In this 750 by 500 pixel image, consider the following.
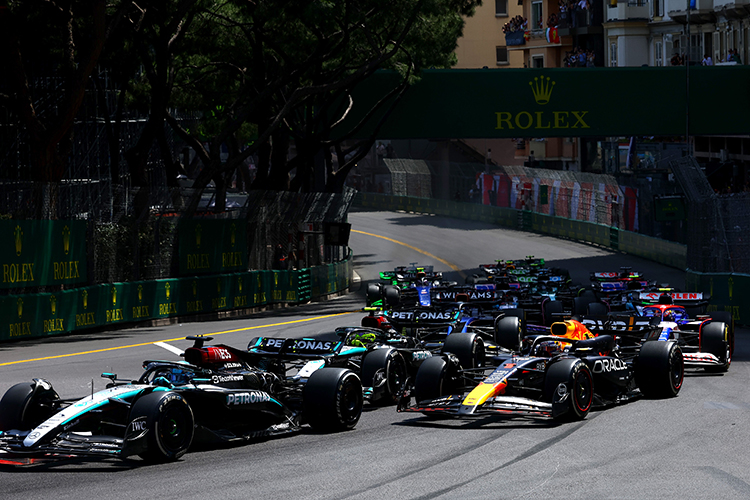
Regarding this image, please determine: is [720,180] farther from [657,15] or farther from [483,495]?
[483,495]

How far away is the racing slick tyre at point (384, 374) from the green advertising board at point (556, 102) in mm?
23196

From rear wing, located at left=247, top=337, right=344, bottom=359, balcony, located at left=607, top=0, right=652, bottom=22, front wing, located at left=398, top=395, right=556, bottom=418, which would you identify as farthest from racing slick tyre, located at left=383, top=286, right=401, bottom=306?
balcony, located at left=607, top=0, right=652, bottom=22

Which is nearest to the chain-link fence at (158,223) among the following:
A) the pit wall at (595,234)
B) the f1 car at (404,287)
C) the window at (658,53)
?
the f1 car at (404,287)

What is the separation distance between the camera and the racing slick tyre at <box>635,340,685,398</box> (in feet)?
43.8

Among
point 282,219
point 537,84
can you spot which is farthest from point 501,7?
point 282,219

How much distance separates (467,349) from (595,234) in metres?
32.2

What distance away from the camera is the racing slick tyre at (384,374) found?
1330 cm

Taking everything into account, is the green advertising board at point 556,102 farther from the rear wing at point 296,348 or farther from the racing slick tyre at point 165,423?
the racing slick tyre at point 165,423

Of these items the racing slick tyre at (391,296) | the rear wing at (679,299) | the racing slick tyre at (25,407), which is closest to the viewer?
the racing slick tyre at (25,407)

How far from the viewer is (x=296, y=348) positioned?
13.9m

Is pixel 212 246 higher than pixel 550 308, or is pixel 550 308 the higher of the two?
pixel 212 246

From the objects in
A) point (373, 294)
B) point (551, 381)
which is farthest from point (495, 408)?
point (373, 294)

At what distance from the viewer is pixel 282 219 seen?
32.4m

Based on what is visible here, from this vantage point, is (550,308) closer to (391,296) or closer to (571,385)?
(391,296)
